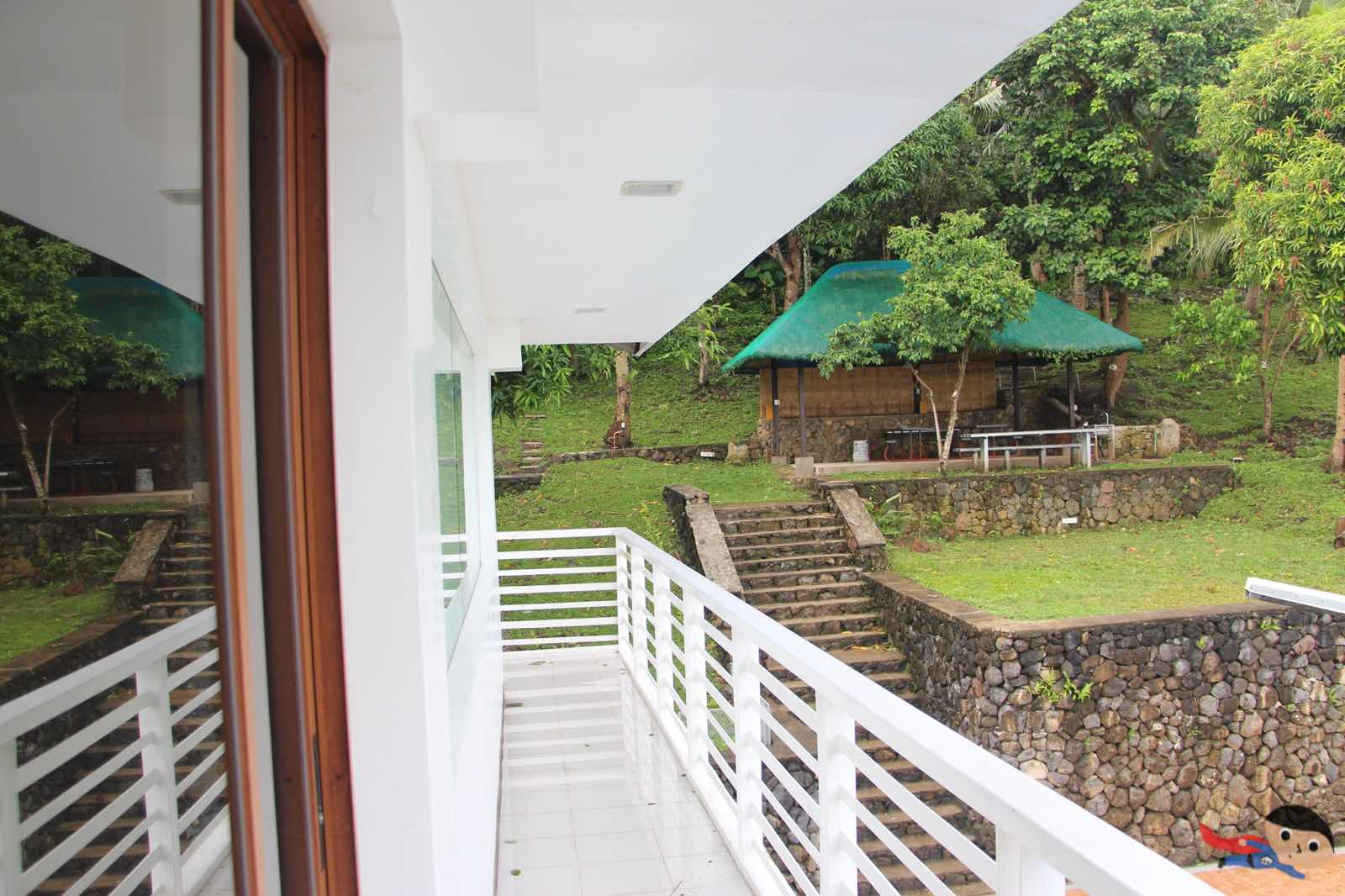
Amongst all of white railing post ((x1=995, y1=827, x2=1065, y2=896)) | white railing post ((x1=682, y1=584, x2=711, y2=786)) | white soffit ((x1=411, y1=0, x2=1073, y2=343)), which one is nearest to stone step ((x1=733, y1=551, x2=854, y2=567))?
white railing post ((x1=682, y1=584, x2=711, y2=786))

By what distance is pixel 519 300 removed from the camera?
5367 millimetres

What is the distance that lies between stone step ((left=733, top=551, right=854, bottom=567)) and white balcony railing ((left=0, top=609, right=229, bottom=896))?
9.66 meters

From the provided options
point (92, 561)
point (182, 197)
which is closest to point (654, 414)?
point (182, 197)

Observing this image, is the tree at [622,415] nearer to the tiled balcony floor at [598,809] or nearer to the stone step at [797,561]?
the stone step at [797,561]

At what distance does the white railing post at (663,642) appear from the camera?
4.71m

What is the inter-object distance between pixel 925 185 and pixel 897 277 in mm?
3154

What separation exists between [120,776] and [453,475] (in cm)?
195

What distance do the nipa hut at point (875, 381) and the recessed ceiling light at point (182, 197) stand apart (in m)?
14.4

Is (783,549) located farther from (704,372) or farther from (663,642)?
(704,372)

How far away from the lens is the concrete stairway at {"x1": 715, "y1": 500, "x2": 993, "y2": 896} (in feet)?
25.4

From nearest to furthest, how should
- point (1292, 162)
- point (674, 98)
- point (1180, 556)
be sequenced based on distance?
point (674, 98) → point (1180, 556) → point (1292, 162)

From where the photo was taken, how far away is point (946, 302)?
43.1 feet

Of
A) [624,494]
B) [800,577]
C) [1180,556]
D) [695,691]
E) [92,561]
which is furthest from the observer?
[624,494]

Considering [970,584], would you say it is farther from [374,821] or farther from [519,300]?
[374,821]
